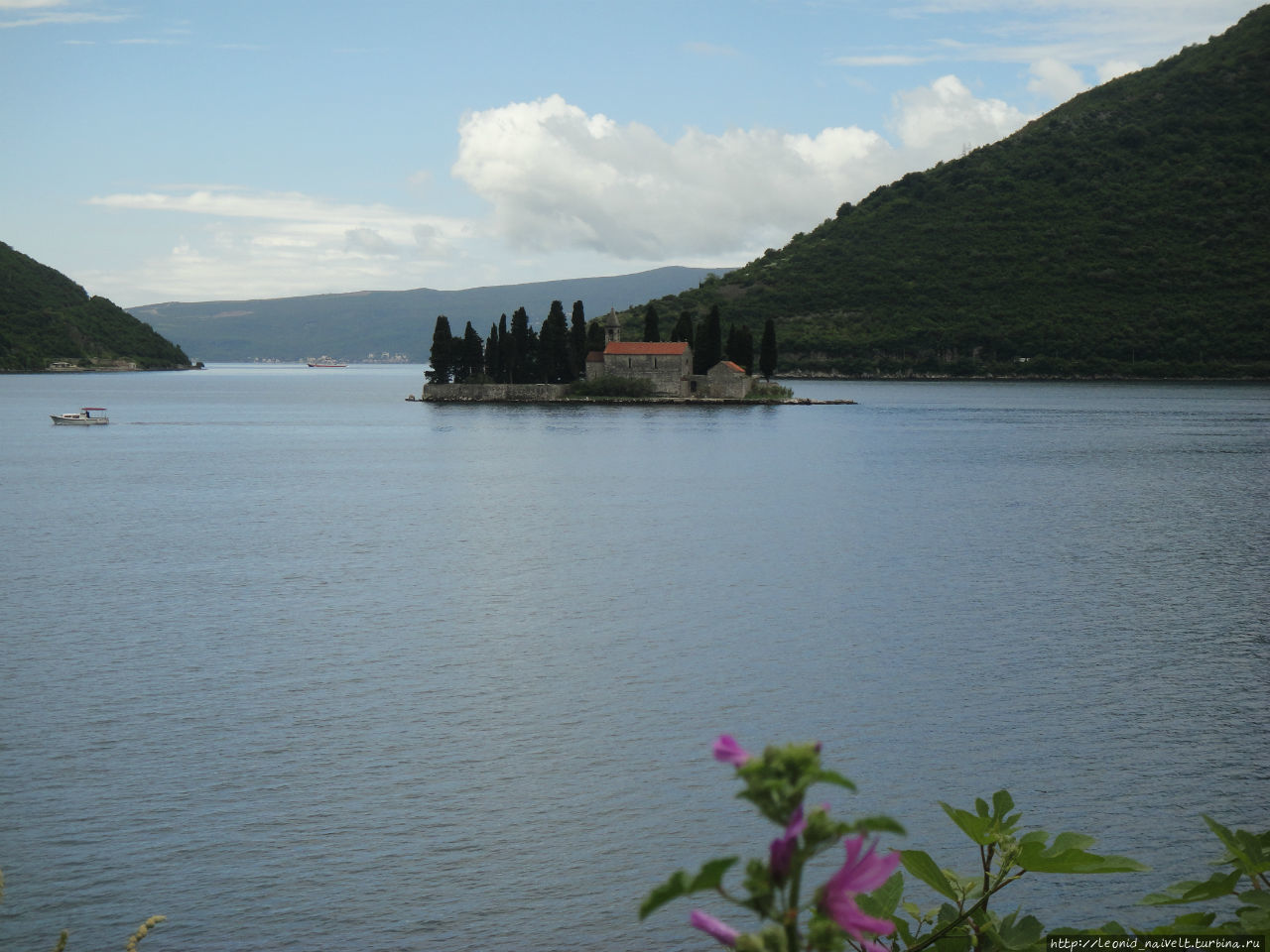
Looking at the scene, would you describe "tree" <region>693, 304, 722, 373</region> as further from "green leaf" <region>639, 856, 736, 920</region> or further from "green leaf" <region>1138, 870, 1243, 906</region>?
"green leaf" <region>639, 856, 736, 920</region>

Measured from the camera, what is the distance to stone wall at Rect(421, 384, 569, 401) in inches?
3963

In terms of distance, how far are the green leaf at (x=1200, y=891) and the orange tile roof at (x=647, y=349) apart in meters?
94.5

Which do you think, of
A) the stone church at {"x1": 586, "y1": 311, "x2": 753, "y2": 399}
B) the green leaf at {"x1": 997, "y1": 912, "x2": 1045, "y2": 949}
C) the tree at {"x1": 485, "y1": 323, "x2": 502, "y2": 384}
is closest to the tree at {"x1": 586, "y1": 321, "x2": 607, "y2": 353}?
the stone church at {"x1": 586, "y1": 311, "x2": 753, "y2": 399}

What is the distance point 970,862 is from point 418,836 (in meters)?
5.65

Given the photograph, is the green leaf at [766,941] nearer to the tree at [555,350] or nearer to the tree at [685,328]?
the tree at [555,350]

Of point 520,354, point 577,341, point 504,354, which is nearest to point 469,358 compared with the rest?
point 504,354

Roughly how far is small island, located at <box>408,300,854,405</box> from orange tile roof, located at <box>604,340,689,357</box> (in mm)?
82

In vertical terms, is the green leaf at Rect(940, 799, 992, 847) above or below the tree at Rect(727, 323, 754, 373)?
below

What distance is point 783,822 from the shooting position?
1.45 metres

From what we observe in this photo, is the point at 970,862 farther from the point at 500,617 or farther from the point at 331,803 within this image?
the point at 500,617

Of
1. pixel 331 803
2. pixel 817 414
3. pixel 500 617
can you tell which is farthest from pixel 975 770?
pixel 817 414

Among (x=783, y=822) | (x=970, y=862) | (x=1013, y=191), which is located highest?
(x=1013, y=191)

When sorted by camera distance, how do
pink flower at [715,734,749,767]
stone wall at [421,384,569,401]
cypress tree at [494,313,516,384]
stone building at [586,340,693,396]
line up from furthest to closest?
stone wall at [421,384,569,401] → cypress tree at [494,313,516,384] → stone building at [586,340,693,396] → pink flower at [715,734,749,767]

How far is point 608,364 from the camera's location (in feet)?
323
